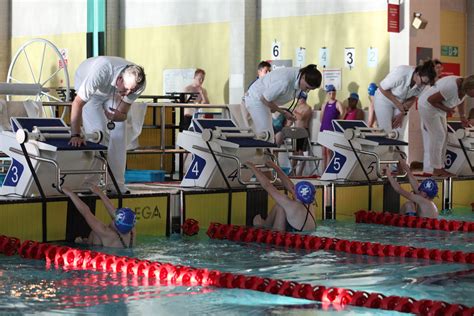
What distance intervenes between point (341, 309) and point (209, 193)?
13.5ft

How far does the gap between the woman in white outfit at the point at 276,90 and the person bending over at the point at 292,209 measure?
102cm

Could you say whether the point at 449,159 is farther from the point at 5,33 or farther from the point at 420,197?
the point at 5,33

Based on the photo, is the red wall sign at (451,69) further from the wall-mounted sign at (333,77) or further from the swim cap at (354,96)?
the swim cap at (354,96)

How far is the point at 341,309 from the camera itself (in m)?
5.69

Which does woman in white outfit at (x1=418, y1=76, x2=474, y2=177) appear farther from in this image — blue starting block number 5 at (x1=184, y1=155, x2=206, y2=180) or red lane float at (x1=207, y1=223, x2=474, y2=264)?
red lane float at (x1=207, y1=223, x2=474, y2=264)

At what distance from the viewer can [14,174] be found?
27.9ft

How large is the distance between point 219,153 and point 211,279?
353 centimetres

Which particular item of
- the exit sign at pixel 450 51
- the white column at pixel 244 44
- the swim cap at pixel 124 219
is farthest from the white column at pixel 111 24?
the swim cap at pixel 124 219

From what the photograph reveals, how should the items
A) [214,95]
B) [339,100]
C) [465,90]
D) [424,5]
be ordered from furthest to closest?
[214,95] < [339,100] < [424,5] < [465,90]

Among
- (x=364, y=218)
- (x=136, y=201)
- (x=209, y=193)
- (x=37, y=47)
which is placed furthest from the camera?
(x=37, y=47)

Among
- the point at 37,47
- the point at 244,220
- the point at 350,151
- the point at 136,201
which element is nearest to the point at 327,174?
the point at 350,151

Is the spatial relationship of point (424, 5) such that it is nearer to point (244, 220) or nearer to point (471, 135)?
point (471, 135)

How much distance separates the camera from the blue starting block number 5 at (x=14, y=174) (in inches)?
333

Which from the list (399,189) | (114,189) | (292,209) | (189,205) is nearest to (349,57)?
(399,189)
